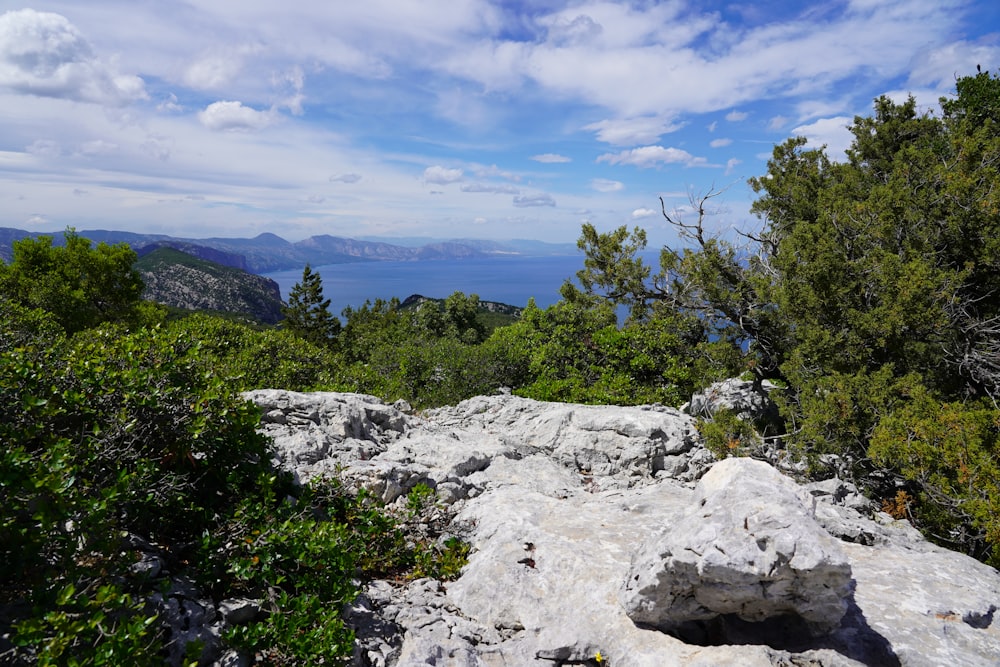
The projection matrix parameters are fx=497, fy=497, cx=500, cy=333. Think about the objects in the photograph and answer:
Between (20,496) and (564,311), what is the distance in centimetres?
1595

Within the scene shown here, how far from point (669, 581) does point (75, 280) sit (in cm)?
3935

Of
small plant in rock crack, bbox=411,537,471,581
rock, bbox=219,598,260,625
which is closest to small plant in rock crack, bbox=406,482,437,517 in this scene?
small plant in rock crack, bbox=411,537,471,581

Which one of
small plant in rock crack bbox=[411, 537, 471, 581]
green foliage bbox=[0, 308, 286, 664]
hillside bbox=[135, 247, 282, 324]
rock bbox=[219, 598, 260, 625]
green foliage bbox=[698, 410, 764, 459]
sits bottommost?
hillside bbox=[135, 247, 282, 324]

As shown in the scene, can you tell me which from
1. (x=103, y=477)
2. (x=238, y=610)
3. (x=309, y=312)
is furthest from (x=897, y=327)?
(x=309, y=312)

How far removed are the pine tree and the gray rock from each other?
53.2 m

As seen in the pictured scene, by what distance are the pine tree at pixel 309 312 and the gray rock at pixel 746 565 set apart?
53.2 meters

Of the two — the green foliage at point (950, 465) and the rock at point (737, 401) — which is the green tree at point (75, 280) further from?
the green foliage at point (950, 465)

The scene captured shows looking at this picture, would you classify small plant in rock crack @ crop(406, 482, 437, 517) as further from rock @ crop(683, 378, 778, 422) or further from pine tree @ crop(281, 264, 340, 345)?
pine tree @ crop(281, 264, 340, 345)

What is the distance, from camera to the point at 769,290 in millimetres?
12898

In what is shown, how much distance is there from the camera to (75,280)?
31438mm

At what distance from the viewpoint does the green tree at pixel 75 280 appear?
2705cm

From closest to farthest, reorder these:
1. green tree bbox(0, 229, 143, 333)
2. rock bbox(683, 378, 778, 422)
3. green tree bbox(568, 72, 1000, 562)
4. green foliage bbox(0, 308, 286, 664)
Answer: green foliage bbox(0, 308, 286, 664) → green tree bbox(568, 72, 1000, 562) → rock bbox(683, 378, 778, 422) → green tree bbox(0, 229, 143, 333)

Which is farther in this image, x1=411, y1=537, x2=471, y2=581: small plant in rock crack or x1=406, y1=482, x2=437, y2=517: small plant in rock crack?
x1=406, y1=482, x2=437, y2=517: small plant in rock crack

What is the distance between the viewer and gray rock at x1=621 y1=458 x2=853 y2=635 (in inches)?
177
